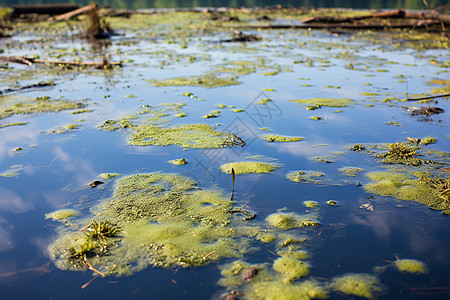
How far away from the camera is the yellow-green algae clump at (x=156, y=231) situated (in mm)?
1876

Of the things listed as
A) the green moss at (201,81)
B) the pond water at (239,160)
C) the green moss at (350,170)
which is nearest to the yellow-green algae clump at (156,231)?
the pond water at (239,160)

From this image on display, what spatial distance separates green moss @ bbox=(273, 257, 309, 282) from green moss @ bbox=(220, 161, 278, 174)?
1.01 metres

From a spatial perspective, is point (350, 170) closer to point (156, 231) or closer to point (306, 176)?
Answer: point (306, 176)

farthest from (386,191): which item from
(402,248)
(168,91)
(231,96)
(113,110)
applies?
(168,91)

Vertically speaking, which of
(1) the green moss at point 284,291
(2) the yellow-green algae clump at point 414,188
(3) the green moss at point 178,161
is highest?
(3) the green moss at point 178,161

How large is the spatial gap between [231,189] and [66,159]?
4.50 feet

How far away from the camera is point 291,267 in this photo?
181cm

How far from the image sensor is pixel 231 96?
4.75 metres

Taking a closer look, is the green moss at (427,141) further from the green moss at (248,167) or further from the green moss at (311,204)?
the green moss at (311,204)

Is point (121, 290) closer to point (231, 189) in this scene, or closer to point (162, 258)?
point (162, 258)

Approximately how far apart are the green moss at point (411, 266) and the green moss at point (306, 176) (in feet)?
2.89

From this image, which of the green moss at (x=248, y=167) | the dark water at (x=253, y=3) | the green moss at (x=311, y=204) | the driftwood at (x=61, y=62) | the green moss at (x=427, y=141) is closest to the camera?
the green moss at (x=311, y=204)

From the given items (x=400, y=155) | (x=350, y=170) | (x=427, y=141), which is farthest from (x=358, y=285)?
(x=427, y=141)

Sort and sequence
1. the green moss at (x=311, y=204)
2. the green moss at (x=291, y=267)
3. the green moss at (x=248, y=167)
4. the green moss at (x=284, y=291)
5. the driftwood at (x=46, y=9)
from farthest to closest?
the driftwood at (x=46, y=9) → the green moss at (x=248, y=167) → the green moss at (x=311, y=204) → the green moss at (x=291, y=267) → the green moss at (x=284, y=291)
